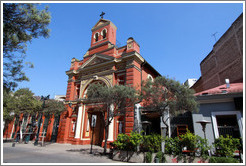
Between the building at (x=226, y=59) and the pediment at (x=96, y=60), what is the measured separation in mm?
12466

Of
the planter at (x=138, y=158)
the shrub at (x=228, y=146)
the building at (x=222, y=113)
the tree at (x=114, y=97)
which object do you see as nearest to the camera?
the shrub at (x=228, y=146)

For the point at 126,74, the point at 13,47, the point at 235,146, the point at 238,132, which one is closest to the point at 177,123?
the point at 238,132

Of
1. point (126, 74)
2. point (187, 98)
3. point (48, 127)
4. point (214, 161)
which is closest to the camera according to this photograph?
point (214, 161)

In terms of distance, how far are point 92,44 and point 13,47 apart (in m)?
13.5

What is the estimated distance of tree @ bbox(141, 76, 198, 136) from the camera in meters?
9.69

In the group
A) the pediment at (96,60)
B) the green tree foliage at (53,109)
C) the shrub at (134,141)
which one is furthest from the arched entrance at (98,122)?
the shrub at (134,141)

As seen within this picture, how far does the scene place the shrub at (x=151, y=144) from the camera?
865 cm

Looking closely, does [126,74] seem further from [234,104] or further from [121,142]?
[234,104]

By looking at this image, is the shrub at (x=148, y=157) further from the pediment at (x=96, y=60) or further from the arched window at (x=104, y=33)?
the arched window at (x=104, y=33)

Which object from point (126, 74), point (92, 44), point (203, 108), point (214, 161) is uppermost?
point (92, 44)

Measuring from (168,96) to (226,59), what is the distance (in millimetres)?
10532

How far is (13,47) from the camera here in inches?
296

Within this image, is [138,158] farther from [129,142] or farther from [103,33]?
[103,33]

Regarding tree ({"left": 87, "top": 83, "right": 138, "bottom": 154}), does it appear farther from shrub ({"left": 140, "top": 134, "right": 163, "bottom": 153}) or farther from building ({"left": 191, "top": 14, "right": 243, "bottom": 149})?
building ({"left": 191, "top": 14, "right": 243, "bottom": 149})
